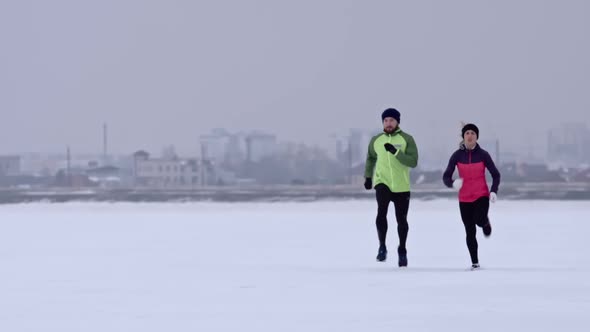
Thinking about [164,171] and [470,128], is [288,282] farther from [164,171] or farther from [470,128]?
[164,171]

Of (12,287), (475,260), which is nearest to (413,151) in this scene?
(475,260)

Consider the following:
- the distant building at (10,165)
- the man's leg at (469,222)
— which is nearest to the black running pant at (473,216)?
the man's leg at (469,222)

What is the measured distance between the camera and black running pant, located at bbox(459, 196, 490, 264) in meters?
9.98

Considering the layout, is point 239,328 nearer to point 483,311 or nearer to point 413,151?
point 483,311

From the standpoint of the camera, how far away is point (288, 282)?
899 cm

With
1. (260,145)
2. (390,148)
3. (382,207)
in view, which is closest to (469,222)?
(382,207)

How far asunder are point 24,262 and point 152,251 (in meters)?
2.00

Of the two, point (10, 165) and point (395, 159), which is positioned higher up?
point (10, 165)

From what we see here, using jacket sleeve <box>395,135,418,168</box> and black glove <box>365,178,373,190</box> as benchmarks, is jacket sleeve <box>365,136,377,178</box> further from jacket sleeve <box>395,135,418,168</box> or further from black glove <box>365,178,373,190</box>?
jacket sleeve <box>395,135,418,168</box>

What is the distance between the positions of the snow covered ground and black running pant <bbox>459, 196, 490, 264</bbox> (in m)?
0.28

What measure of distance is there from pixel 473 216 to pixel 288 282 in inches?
81.4

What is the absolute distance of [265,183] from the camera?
414ft

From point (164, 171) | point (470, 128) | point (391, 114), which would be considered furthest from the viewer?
point (164, 171)

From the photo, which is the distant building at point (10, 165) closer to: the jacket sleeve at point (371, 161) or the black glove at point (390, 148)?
the jacket sleeve at point (371, 161)
